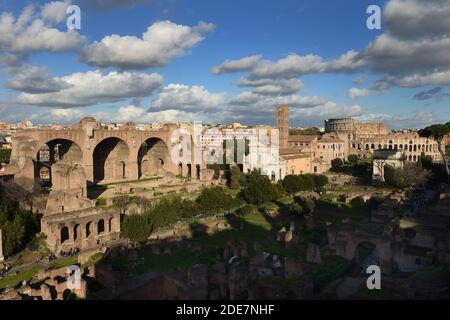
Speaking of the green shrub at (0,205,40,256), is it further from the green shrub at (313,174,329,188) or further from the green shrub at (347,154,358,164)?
the green shrub at (347,154,358,164)

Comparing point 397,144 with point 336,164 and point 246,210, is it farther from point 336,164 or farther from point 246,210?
point 246,210

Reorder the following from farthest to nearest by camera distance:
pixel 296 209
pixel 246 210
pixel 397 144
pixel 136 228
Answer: pixel 397 144 < pixel 246 210 < pixel 296 209 < pixel 136 228

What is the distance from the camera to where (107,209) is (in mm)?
25531

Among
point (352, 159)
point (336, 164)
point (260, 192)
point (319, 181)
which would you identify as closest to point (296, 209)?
point (260, 192)

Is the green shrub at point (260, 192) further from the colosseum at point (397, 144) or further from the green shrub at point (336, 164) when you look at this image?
the colosseum at point (397, 144)

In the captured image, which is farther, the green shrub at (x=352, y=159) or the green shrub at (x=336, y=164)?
the green shrub at (x=352, y=159)

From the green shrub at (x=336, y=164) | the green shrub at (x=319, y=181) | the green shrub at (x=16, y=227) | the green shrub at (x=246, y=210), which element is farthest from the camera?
the green shrub at (x=336, y=164)

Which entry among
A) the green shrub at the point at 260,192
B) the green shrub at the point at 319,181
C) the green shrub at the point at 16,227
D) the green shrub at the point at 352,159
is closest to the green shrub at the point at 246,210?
the green shrub at the point at 260,192

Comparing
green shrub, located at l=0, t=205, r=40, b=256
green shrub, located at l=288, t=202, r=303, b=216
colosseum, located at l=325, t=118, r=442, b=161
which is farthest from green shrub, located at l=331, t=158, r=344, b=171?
green shrub, located at l=0, t=205, r=40, b=256

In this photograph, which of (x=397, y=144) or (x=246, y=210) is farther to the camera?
(x=397, y=144)

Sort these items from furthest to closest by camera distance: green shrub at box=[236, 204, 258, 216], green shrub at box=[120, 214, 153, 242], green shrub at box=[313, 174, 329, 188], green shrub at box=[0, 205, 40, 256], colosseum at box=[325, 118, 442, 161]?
colosseum at box=[325, 118, 442, 161]
green shrub at box=[313, 174, 329, 188]
green shrub at box=[236, 204, 258, 216]
green shrub at box=[120, 214, 153, 242]
green shrub at box=[0, 205, 40, 256]

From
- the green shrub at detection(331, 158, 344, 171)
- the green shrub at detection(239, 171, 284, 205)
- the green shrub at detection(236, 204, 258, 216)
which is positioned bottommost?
the green shrub at detection(236, 204, 258, 216)
